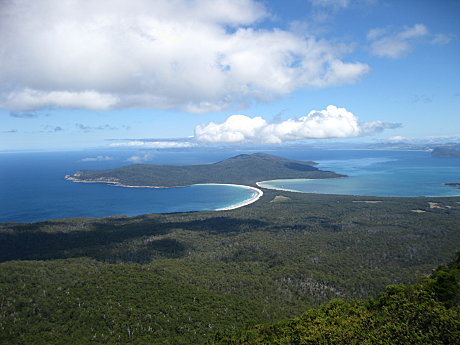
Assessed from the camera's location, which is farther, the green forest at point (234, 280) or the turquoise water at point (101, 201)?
the turquoise water at point (101, 201)

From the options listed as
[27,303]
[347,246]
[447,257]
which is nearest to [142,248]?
[27,303]

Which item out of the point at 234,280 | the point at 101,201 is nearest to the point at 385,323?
the point at 234,280

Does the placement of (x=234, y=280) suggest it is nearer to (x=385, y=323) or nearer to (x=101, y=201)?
(x=385, y=323)

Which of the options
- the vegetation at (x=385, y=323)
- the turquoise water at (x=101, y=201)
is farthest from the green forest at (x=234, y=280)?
the turquoise water at (x=101, y=201)

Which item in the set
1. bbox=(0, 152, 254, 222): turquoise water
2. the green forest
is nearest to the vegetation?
the green forest

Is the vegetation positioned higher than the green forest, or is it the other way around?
the vegetation

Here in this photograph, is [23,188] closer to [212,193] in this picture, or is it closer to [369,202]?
[212,193]

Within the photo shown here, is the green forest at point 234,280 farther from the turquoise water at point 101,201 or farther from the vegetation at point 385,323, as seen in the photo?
the turquoise water at point 101,201

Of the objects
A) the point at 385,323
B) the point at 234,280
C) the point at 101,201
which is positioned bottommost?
the point at 101,201

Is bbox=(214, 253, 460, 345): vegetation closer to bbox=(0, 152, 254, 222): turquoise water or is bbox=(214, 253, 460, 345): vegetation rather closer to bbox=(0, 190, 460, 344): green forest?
bbox=(0, 190, 460, 344): green forest
